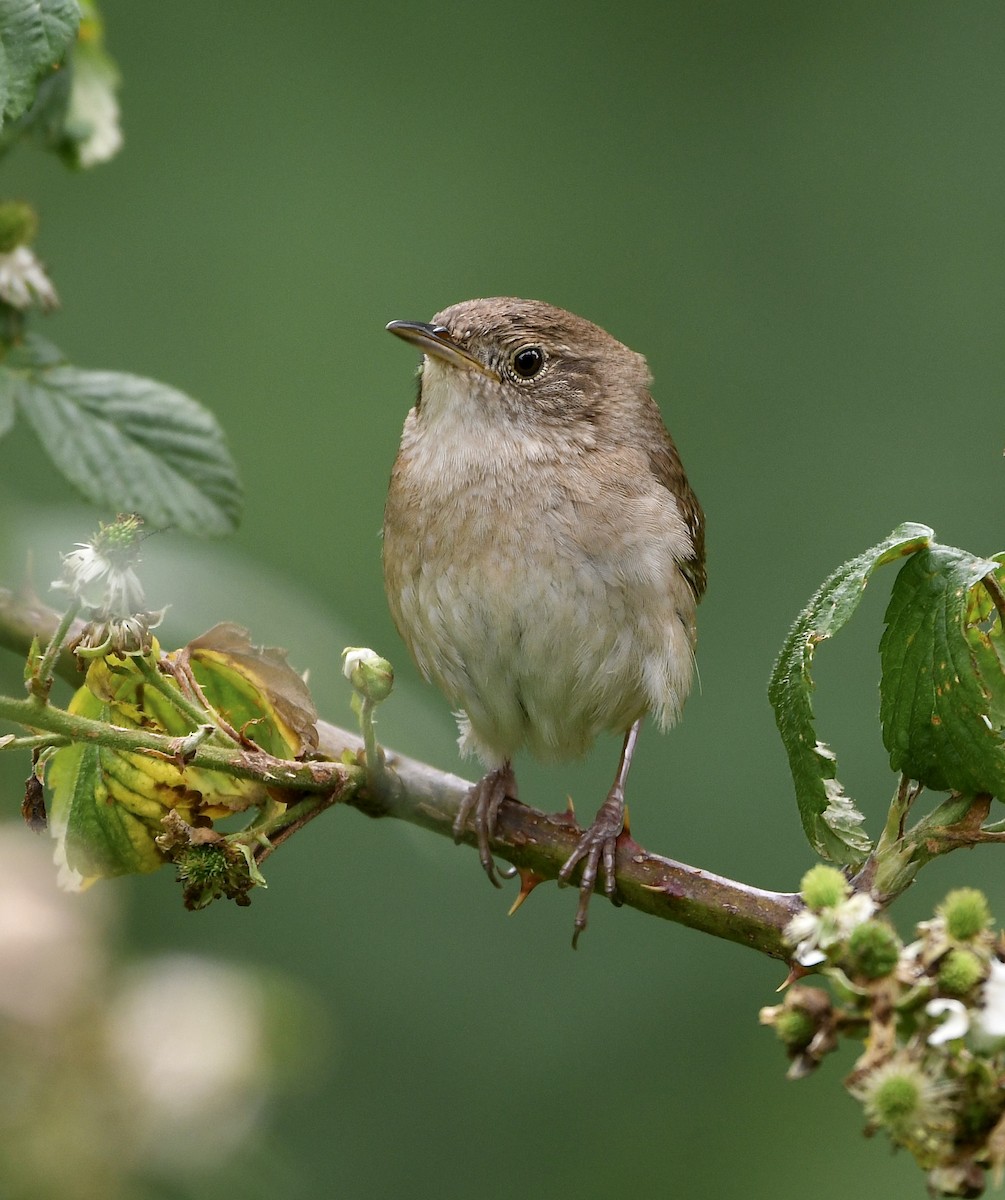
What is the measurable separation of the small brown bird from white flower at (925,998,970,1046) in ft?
5.12

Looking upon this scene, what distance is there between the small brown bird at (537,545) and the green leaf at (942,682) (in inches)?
41.5

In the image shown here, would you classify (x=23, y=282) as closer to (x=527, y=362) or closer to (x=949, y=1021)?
(x=949, y=1021)

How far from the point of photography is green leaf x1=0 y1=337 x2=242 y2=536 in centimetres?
221

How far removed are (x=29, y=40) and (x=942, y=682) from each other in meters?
1.54

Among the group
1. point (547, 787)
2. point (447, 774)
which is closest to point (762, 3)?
point (547, 787)

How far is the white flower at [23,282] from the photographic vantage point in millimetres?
2326

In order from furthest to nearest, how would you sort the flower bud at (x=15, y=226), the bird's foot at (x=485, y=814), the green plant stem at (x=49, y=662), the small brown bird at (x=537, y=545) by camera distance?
the small brown bird at (x=537, y=545), the bird's foot at (x=485, y=814), the flower bud at (x=15, y=226), the green plant stem at (x=49, y=662)

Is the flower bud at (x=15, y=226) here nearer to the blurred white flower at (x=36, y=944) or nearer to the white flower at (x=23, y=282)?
the white flower at (x=23, y=282)

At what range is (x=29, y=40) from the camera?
2020 mm

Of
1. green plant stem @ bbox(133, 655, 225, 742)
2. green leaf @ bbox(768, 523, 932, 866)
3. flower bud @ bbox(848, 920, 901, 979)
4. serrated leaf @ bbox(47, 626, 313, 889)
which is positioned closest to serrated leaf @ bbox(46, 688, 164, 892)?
serrated leaf @ bbox(47, 626, 313, 889)

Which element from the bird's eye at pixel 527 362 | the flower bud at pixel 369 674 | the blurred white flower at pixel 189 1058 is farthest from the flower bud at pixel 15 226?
the bird's eye at pixel 527 362

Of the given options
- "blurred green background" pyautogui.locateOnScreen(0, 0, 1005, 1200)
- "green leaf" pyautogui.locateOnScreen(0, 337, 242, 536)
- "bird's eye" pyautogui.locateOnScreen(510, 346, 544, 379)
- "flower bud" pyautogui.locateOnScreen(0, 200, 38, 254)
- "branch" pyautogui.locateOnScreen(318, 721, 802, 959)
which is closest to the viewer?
"green leaf" pyautogui.locateOnScreen(0, 337, 242, 536)

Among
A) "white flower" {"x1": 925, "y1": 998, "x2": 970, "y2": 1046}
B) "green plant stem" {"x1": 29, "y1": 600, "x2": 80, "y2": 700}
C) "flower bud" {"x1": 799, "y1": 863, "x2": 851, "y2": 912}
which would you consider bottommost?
"white flower" {"x1": 925, "y1": 998, "x2": 970, "y2": 1046}

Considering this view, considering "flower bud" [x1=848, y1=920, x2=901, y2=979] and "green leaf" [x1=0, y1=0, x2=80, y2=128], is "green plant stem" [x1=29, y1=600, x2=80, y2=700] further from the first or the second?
"flower bud" [x1=848, y1=920, x2=901, y2=979]
